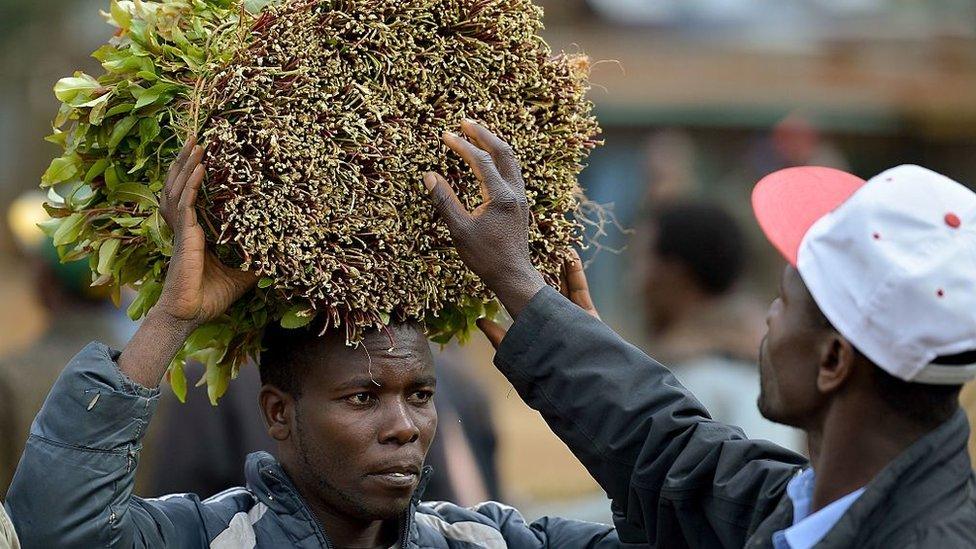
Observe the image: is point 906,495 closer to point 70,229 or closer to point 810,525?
point 810,525

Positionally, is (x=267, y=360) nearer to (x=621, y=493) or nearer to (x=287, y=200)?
(x=287, y=200)

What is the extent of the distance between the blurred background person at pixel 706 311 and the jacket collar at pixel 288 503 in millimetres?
2592

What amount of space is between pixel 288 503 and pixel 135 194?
0.87m

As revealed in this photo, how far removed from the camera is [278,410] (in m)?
3.81

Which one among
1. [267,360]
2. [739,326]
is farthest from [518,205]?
[739,326]

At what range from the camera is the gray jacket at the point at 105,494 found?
3.17 metres

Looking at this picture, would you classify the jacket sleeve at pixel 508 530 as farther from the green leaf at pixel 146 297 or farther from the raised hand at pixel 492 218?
the green leaf at pixel 146 297

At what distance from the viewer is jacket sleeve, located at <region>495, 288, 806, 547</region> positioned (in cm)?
347

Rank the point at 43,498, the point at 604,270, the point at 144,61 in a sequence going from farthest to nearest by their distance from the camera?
the point at 604,270 → the point at 144,61 → the point at 43,498

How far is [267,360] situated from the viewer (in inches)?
152

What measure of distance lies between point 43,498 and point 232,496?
0.67 meters

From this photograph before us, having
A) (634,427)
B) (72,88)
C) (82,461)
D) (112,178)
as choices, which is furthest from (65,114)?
(634,427)

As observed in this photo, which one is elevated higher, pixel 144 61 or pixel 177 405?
pixel 144 61

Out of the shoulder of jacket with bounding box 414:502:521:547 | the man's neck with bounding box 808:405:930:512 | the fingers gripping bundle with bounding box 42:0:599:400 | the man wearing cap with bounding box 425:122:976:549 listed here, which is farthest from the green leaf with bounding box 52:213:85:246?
the man's neck with bounding box 808:405:930:512
